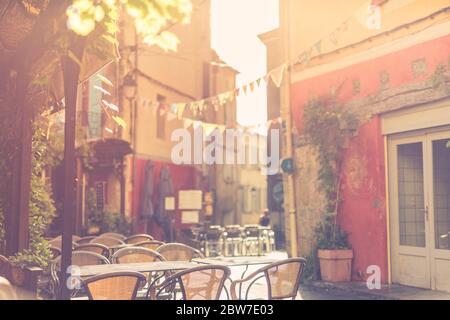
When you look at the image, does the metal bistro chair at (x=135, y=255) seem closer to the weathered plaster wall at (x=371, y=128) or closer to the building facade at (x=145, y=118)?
the weathered plaster wall at (x=371, y=128)

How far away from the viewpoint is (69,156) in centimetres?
471

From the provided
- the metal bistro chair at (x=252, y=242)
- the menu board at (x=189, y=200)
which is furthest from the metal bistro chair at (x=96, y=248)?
the menu board at (x=189, y=200)

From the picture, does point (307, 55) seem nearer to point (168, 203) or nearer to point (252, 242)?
point (252, 242)

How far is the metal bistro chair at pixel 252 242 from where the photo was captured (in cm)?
1680

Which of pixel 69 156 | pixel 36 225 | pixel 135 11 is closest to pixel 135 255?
pixel 36 225

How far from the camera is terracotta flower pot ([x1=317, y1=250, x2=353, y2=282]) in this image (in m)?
10.3

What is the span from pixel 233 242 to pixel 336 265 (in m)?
6.29

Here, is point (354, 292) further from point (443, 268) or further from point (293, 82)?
point (293, 82)

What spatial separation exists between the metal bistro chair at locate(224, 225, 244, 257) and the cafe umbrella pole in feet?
37.8

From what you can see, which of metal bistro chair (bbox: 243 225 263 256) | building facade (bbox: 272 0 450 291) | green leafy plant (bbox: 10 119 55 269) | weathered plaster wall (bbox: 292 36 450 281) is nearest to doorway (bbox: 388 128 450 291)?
building facade (bbox: 272 0 450 291)

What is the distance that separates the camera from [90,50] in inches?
214

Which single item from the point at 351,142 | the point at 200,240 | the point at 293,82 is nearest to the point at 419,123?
the point at 351,142

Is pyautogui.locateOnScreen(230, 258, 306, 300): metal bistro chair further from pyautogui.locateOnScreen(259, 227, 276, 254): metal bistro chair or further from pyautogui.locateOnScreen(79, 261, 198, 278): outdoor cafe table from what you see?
pyautogui.locateOnScreen(259, 227, 276, 254): metal bistro chair

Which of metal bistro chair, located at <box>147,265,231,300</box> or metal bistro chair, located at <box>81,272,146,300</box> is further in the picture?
metal bistro chair, located at <box>147,265,231,300</box>
